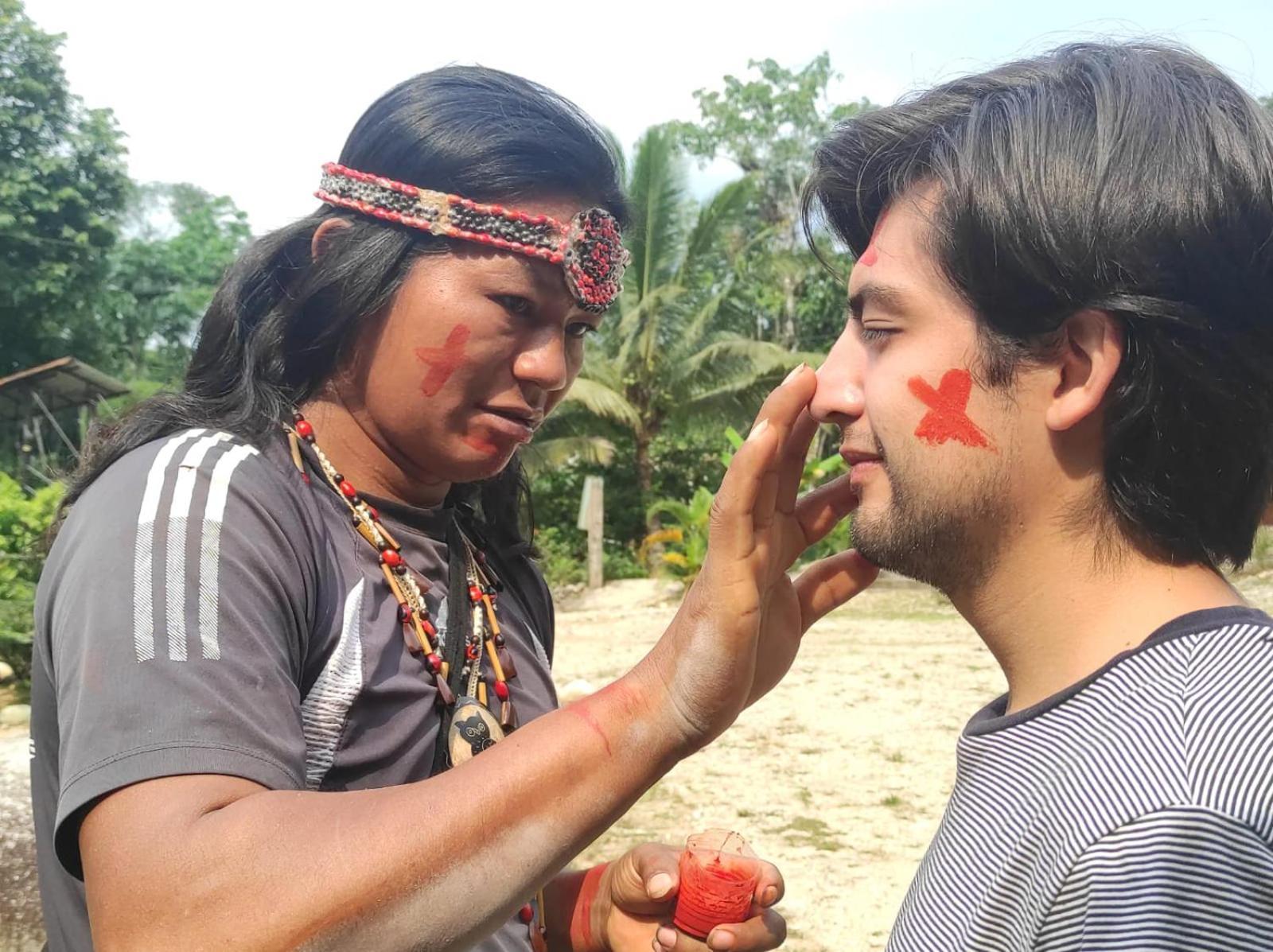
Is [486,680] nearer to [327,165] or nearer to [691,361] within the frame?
[327,165]

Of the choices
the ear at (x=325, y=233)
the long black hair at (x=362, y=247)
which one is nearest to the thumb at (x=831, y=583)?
the long black hair at (x=362, y=247)

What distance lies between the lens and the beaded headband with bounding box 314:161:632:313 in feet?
6.15

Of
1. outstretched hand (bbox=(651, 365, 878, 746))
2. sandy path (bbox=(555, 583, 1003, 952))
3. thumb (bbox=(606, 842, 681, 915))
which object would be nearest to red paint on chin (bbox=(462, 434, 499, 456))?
outstretched hand (bbox=(651, 365, 878, 746))

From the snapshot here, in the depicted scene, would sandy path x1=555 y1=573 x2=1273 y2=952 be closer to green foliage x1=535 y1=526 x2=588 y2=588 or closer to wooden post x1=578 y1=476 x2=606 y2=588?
wooden post x1=578 y1=476 x2=606 y2=588

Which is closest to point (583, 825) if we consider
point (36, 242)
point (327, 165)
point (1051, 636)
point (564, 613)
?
point (1051, 636)

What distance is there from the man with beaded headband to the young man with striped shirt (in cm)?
22

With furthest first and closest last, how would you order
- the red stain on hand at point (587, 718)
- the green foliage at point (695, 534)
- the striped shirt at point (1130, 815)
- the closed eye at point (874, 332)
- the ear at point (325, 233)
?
the green foliage at point (695, 534) < the ear at point (325, 233) < the closed eye at point (874, 332) < the red stain on hand at point (587, 718) < the striped shirt at point (1130, 815)

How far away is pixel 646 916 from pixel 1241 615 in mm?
1224

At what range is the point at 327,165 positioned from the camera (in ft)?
6.55

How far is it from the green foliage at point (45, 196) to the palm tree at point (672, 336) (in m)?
9.33

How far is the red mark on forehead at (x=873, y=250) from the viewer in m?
1.70

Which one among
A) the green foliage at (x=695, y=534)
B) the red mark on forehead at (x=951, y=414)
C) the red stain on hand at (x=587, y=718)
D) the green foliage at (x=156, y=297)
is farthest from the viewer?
the green foliage at (x=156, y=297)

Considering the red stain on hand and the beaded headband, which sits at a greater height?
the beaded headband

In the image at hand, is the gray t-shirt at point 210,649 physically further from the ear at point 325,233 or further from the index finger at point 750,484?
the index finger at point 750,484
